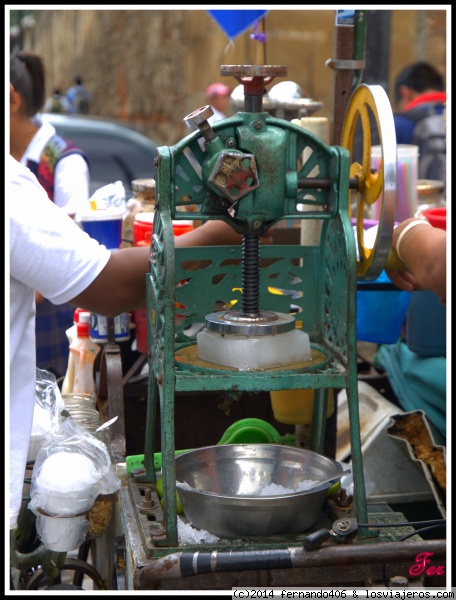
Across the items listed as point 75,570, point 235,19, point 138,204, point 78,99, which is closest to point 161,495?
point 75,570

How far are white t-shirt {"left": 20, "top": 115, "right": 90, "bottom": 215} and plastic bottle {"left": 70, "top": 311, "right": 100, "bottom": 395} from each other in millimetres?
1093

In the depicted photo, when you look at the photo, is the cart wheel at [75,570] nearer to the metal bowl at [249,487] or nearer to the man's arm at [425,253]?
the metal bowl at [249,487]

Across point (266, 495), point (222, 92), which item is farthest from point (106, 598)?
point (222, 92)

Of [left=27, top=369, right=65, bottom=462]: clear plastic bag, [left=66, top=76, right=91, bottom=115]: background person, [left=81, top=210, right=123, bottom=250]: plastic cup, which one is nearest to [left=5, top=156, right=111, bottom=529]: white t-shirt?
[left=27, top=369, right=65, bottom=462]: clear plastic bag

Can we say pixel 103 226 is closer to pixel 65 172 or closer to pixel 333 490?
pixel 333 490

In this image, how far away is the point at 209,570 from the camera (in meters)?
1.86

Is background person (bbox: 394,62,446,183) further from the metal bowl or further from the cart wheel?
the cart wheel

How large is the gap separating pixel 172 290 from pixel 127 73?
15.6 meters

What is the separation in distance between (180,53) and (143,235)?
10.6 meters

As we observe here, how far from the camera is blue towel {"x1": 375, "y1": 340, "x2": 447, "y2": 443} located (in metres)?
3.14

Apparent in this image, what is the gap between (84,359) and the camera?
9.65 feet

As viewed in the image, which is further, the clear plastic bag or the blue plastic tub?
the blue plastic tub

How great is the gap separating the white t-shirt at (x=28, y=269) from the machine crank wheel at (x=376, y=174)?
2.21ft

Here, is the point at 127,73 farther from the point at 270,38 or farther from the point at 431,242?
the point at 431,242
